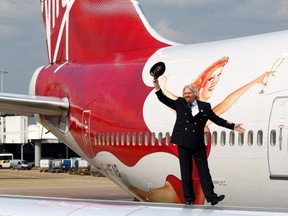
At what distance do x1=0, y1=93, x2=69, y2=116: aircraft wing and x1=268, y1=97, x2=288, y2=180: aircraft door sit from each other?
718cm

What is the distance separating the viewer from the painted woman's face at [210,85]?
36.4ft

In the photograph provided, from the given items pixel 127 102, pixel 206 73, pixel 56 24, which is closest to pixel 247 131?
pixel 206 73

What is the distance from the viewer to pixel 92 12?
17.8 meters

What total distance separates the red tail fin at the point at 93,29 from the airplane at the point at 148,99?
0.10 ft

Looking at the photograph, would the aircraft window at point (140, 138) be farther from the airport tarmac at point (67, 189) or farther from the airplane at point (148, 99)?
the airport tarmac at point (67, 189)

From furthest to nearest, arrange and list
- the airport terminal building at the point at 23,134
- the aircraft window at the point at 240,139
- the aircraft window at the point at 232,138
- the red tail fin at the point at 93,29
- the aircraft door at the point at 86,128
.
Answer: the airport terminal building at the point at 23,134 < the red tail fin at the point at 93,29 < the aircraft door at the point at 86,128 < the aircraft window at the point at 232,138 < the aircraft window at the point at 240,139

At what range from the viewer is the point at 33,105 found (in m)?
15.4

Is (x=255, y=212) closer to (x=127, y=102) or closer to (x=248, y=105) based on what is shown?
(x=248, y=105)

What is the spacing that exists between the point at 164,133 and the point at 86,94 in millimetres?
3486

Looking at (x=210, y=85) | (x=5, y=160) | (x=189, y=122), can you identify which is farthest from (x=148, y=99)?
(x=5, y=160)

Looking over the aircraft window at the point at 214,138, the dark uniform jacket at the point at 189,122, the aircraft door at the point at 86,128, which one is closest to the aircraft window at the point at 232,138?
the aircraft window at the point at 214,138

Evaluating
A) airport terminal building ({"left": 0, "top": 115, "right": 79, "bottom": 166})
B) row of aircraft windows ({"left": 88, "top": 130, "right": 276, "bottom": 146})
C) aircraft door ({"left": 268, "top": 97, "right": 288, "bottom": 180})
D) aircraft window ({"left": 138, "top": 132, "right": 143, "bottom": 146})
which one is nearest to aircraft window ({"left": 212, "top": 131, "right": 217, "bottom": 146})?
row of aircraft windows ({"left": 88, "top": 130, "right": 276, "bottom": 146})

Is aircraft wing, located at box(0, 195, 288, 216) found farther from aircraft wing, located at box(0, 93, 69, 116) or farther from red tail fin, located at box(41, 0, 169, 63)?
aircraft wing, located at box(0, 93, 69, 116)

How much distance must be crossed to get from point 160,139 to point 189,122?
6.23m
